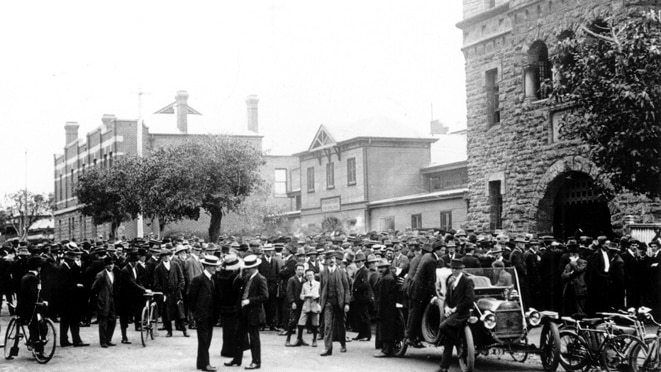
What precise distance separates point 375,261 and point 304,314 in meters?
1.77

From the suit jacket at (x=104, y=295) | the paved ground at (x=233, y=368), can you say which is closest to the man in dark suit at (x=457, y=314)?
the paved ground at (x=233, y=368)

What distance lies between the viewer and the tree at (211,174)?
37125 mm

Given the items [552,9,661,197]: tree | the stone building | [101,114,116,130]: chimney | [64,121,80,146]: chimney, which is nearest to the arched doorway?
the stone building

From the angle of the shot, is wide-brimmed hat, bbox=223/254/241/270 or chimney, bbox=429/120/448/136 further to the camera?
chimney, bbox=429/120/448/136

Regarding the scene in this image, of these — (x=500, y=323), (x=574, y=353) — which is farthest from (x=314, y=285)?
(x=574, y=353)

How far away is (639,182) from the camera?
47.6 feet

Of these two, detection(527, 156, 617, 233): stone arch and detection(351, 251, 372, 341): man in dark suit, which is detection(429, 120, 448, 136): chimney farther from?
detection(351, 251, 372, 341): man in dark suit

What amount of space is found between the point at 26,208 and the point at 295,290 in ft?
254

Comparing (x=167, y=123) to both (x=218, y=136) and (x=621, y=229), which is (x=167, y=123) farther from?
(x=621, y=229)

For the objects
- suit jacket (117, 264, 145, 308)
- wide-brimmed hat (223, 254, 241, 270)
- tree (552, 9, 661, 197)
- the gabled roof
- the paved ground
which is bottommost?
the paved ground

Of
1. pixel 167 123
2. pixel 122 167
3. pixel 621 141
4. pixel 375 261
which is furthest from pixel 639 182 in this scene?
pixel 167 123

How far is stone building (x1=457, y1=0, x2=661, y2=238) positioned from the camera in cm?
2248

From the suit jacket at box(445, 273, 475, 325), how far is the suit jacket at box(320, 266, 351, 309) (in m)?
3.19

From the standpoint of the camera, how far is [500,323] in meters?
11.9
